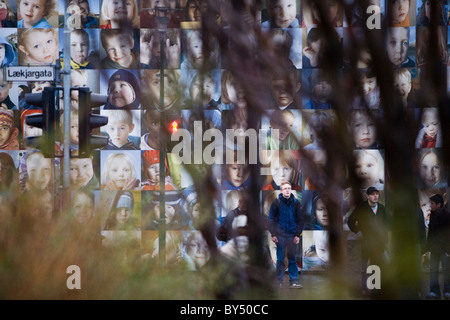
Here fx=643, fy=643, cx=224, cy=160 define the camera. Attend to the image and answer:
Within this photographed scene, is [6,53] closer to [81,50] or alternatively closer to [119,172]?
[81,50]

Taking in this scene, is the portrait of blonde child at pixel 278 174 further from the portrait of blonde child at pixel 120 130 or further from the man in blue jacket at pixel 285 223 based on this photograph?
the man in blue jacket at pixel 285 223

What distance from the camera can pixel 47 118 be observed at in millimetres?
6957

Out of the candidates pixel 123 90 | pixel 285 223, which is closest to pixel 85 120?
pixel 285 223

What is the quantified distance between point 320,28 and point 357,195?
1.39 ft

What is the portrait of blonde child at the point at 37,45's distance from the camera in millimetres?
12031

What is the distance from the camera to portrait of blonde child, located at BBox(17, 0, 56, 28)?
12055 mm

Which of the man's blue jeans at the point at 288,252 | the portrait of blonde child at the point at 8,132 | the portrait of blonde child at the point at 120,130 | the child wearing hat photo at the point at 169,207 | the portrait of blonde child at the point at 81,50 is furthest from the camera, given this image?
the portrait of blonde child at the point at 8,132

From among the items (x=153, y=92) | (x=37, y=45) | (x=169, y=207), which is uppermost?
(x=37, y=45)

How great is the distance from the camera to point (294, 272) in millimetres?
8258

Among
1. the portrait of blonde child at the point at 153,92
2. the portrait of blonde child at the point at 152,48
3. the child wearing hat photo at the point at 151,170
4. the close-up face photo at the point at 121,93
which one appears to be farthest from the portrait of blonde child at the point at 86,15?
the child wearing hat photo at the point at 151,170

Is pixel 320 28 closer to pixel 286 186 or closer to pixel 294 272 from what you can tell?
pixel 286 186

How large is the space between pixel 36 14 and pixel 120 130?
2677 millimetres

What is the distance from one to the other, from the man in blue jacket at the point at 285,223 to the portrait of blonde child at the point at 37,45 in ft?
19.8
